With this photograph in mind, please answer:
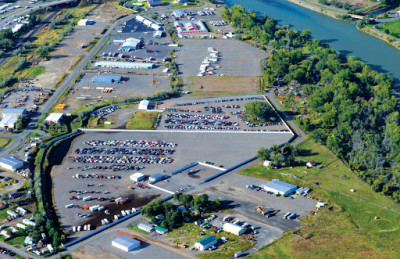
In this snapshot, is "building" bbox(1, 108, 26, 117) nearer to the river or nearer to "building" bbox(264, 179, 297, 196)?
"building" bbox(264, 179, 297, 196)

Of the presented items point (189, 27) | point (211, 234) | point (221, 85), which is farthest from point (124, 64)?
point (211, 234)

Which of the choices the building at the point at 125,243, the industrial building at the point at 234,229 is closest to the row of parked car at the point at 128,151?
the industrial building at the point at 234,229

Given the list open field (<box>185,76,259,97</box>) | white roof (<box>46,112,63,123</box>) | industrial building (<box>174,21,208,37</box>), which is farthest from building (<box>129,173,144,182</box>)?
→ industrial building (<box>174,21,208,37</box>)

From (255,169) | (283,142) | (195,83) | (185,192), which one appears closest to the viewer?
(185,192)

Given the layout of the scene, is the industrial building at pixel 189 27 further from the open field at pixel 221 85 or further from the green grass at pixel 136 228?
the green grass at pixel 136 228

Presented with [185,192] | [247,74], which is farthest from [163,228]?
[247,74]

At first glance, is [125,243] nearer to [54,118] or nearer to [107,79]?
[54,118]

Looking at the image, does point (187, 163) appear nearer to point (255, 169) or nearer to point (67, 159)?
point (255, 169)
